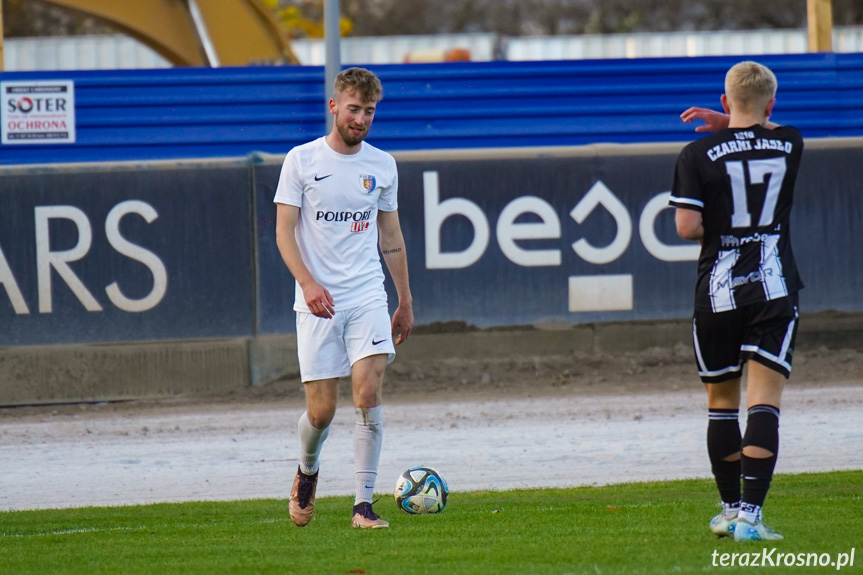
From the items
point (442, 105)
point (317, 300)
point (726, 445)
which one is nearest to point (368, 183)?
point (317, 300)

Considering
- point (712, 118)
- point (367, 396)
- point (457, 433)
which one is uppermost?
point (712, 118)

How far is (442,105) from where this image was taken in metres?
15.1

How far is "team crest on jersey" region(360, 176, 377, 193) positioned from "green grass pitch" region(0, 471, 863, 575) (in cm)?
163

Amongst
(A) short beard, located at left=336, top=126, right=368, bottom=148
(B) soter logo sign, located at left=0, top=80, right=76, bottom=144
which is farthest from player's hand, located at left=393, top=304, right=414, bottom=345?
(B) soter logo sign, located at left=0, top=80, right=76, bottom=144

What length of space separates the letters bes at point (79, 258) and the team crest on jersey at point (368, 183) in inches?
238

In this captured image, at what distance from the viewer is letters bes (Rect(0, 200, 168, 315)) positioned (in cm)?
1137

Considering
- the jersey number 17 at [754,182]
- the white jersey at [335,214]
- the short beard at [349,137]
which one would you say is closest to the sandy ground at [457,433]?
the white jersey at [335,214]

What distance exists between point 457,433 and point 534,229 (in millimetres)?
3245

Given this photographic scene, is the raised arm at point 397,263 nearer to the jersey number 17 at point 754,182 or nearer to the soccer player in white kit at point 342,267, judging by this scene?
the soccer player in white kit at point 342,267

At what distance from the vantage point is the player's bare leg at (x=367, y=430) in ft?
19.3

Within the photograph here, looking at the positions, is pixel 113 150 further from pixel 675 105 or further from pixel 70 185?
pixel 675 105

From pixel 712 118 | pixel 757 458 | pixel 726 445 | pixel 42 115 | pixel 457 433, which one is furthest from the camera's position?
pixel 42 115

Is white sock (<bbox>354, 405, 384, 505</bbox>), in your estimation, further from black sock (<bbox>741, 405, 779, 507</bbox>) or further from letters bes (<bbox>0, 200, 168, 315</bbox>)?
letters bes (<bbox>0, 200, 168, 315</bbox>)

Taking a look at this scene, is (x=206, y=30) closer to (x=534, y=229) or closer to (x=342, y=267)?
(x=534, y=229)
